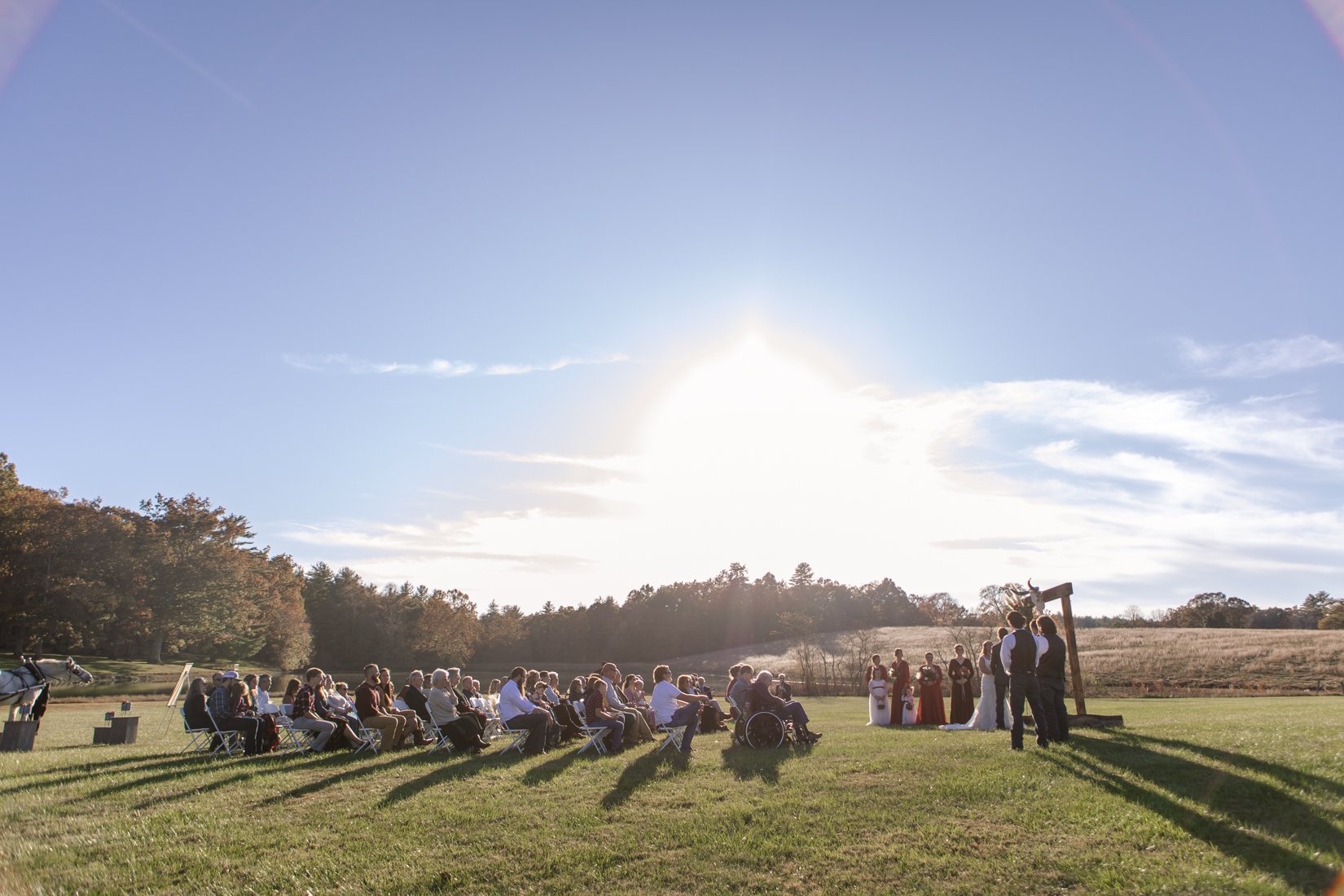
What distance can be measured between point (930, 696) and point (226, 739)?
14.4 m

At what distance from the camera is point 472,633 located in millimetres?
85438

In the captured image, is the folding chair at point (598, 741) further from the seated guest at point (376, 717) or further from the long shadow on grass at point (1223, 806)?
the long shadow on grass at point (1223, 806)

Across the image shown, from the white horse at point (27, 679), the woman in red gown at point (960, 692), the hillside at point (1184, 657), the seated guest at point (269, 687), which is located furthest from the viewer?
the hillside at point (1184, 657)

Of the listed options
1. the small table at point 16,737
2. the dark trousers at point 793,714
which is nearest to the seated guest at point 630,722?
the dark trousers at point 793,714

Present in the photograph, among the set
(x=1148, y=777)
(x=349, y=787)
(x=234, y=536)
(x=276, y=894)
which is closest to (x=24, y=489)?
(x=234, y=536)

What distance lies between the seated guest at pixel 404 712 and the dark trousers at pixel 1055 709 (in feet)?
36.1

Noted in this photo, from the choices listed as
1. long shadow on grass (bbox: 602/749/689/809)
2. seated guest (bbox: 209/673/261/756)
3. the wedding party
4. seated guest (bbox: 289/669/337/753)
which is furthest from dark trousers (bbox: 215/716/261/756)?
the wedding party

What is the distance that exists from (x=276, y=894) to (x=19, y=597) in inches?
2676

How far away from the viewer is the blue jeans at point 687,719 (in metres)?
13.4

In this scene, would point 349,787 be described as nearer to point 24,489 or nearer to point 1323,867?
point 1323,867

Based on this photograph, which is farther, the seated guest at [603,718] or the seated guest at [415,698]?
the seated guest at [415,698]

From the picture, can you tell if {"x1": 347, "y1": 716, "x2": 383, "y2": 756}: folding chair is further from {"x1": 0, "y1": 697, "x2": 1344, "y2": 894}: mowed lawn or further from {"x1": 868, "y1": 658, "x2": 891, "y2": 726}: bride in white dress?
{"x1": 868, "y1": 658, "x2": 891, "y2": 726}: bride in white dress

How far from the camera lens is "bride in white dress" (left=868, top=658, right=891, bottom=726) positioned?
18.2 meters

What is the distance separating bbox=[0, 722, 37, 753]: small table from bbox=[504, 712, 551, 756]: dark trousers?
10411 millimetres
